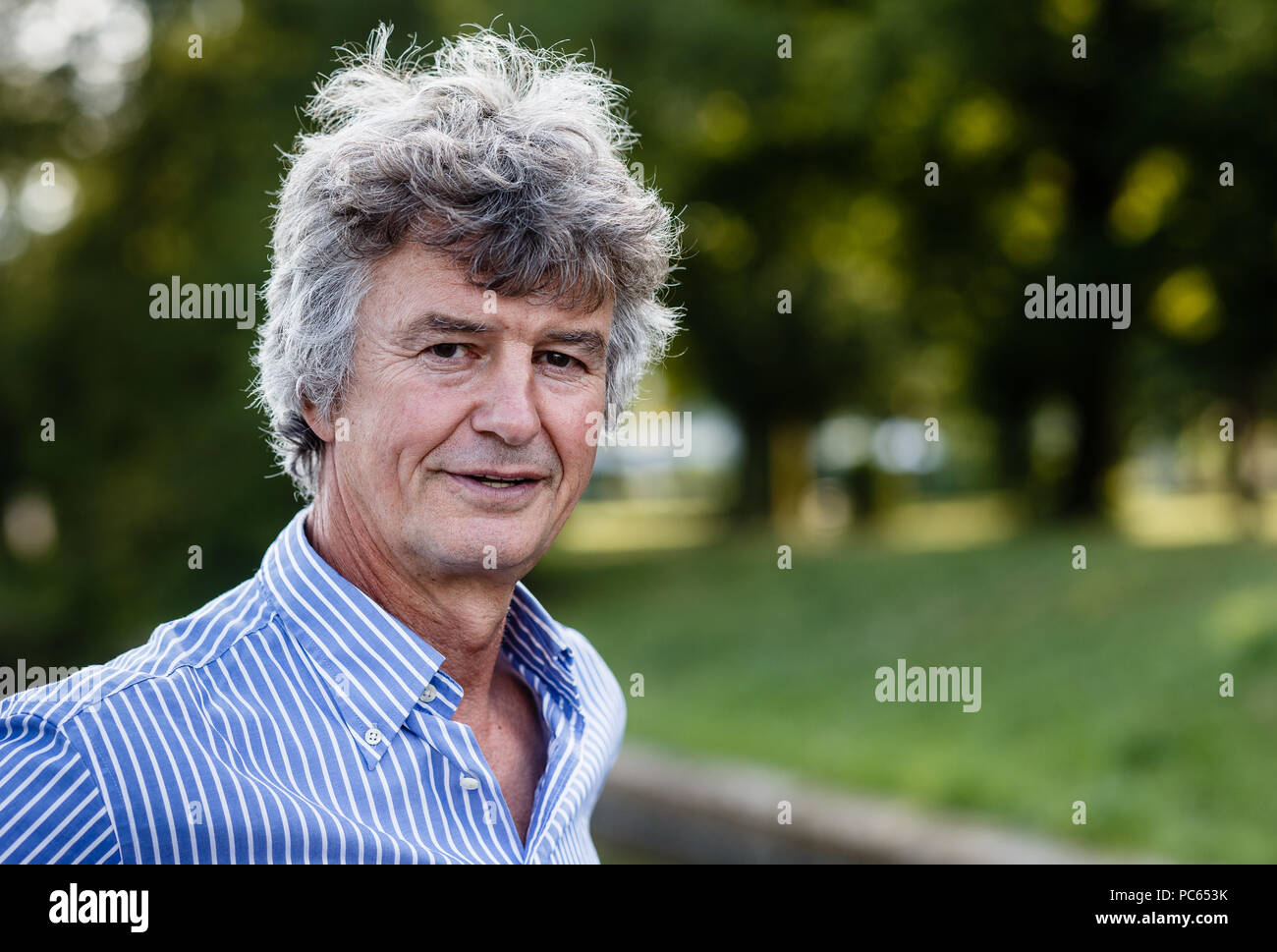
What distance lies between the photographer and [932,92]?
50.7ft

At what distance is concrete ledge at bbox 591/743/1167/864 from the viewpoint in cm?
611

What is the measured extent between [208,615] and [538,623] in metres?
0.70

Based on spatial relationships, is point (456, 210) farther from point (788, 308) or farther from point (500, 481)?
point (788, 308)

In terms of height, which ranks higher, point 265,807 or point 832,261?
point 832,261

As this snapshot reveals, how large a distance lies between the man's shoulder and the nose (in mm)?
411

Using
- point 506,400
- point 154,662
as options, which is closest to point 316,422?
point 506,400

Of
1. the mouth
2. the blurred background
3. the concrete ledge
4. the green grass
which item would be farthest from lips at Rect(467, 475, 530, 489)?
the blurred background

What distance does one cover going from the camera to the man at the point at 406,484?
156cm

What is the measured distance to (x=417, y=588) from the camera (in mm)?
1882

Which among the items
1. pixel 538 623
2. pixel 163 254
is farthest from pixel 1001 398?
pixel 538 623

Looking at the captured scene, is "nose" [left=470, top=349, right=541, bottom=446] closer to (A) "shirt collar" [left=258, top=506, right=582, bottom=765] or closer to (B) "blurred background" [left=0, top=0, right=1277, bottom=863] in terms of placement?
(A) "shirt collar" [left=258, top=506, right=582, bottom=765]

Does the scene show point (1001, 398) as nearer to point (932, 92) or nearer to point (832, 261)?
point (832, 261)

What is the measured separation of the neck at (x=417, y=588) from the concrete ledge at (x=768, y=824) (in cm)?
449

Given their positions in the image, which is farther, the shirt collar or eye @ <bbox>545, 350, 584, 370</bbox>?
eye @ <bbox>545, 350, 584, 370</bbox>
